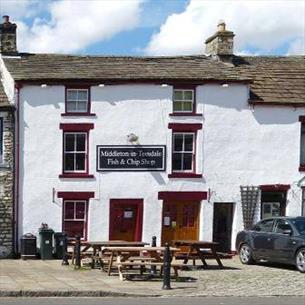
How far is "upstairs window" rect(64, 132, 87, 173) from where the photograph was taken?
84.2 feet

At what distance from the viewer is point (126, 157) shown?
2566 centimetres

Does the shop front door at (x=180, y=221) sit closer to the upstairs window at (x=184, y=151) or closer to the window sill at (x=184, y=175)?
the window sill at (x=184, y=175)

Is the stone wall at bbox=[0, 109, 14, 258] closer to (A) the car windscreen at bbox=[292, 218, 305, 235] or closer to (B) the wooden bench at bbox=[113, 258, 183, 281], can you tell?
(B) the wooden bench at bbox=[113, 258, 183, 281]

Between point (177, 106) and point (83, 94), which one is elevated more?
point (83, 94)

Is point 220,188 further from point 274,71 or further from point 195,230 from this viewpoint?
point 274,71

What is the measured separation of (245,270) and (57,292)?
7618 mm

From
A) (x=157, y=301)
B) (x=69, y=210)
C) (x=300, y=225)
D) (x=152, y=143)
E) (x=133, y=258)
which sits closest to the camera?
(x=157, y=301)

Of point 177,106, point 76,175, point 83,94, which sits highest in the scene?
point 83,94

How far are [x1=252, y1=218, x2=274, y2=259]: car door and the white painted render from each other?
4235 mm

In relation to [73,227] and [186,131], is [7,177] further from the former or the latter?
[186,131]

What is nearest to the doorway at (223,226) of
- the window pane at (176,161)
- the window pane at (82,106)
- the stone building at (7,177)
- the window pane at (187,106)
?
the window pane at (176,161)

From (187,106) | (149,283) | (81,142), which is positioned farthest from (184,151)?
(149,283)

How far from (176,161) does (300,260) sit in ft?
25.0

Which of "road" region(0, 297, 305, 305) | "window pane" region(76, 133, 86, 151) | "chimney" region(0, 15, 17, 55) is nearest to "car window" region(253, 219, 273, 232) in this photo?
"road" region(0, 297, 305, 305)
